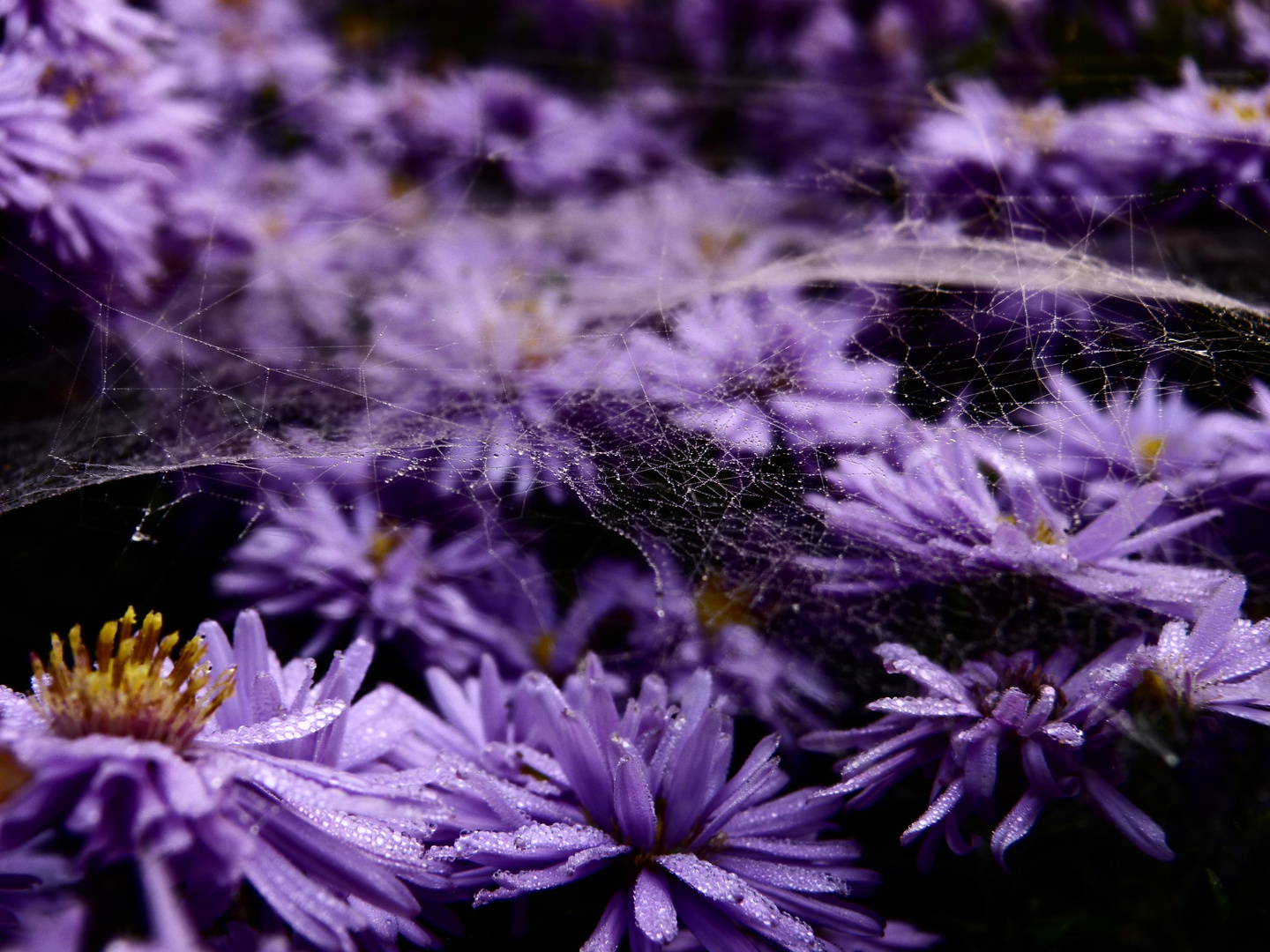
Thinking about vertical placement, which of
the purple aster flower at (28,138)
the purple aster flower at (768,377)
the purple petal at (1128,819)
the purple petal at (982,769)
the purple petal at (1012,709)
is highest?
the purple aster flower at (28,138)

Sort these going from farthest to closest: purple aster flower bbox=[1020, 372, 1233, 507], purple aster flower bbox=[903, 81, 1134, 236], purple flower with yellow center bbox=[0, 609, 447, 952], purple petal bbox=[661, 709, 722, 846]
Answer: purple aster flower bbox=[903, 81, 1134, 236] < purple aster flower bbox=[1020, 372, 1233, 507] < purple petal bbox=[661, 709, 722, 846] < purple flower with yellow center bbox=[0, 609, 447, 952]

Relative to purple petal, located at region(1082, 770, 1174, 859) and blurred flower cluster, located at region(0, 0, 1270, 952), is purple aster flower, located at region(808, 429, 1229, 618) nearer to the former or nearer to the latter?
blurred flower cluster, located at region(0, 0, 1270, 952)

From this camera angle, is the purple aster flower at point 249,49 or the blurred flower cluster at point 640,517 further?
the purple aster flower at point 249,49

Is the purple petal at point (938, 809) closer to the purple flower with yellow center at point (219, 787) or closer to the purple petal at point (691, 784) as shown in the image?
the purple petal at point (691, 784)

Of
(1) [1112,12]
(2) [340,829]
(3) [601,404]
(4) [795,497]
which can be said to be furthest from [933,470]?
(1) [1112,12]

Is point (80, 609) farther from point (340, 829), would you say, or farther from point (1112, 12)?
point (1112, 12)

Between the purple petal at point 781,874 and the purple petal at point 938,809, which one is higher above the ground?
the purple petal at point 938,809

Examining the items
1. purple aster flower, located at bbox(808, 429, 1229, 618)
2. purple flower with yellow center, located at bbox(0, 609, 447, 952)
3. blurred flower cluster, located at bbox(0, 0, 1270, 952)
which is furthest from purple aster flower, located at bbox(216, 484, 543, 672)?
purple aster flower, located at bbox(808, 429, 1229, 618)

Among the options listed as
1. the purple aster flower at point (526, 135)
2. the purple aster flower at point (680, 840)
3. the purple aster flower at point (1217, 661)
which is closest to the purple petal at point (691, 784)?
the purple aster flower at point (680, 840)

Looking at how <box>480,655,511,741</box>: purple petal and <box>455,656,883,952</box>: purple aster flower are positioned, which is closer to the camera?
<box>455,656,883,952</box>: purple aster flower
